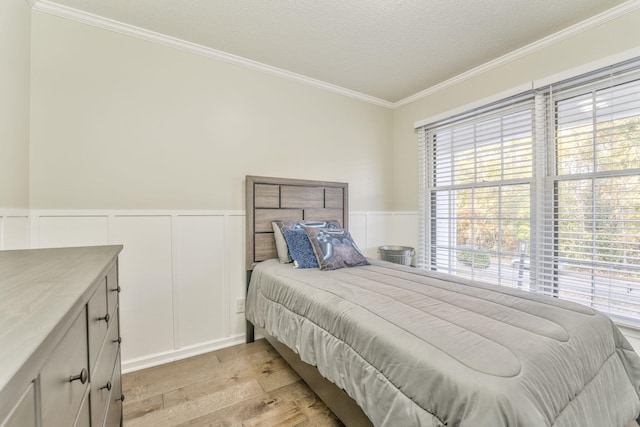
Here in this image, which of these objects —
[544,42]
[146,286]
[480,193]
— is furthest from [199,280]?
[544,42]

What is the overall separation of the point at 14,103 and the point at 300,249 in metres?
1.94

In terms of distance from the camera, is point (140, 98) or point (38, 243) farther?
point (140, 98)

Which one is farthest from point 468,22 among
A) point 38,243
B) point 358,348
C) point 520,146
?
point 38,243

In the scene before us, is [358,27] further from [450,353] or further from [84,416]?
[84,416]

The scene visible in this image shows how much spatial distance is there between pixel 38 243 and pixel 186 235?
853 mm

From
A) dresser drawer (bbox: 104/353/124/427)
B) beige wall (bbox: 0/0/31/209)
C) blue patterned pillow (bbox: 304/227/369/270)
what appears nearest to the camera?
dresser drawer (bbox: 104/353/124/427)

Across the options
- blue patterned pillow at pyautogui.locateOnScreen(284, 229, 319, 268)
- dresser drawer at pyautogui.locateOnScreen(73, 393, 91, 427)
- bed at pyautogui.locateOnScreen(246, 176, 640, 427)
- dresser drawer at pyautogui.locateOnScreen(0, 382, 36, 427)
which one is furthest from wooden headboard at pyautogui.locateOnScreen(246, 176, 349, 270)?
dresser drawer at pyautogui.locateOnScreen(0, 382, 36, 427)

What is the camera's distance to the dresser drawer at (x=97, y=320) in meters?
0.78

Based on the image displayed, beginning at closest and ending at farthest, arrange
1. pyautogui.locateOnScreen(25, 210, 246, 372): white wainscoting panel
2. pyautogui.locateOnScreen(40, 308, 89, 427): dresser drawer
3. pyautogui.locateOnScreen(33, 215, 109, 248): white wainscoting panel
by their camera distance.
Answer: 1. pyautogui.locateOnScreen(40, 308, 89, 427): dresser drawer
2. pyautogui.locateOnScreen(33, 215, 109, 248): white wainscoting panel
3. pyautogui.locateOnScreen(25, 210, 246, 372): white wainscoting panel

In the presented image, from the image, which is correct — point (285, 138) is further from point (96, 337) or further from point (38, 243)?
point (96, 337)

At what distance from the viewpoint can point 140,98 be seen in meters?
2.07

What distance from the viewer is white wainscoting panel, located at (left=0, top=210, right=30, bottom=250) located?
4.77 ft

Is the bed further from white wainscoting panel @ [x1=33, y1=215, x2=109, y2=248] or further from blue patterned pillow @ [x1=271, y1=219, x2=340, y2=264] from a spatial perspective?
white wainscoting panel @ [x1=33, y1=215, x2=109, y2=248]

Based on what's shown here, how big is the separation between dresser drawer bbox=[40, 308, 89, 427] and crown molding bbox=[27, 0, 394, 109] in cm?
218
